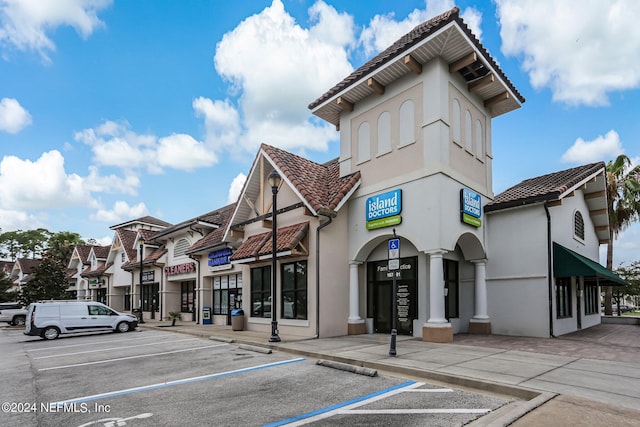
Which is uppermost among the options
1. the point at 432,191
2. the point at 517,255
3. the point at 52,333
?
the point at 432,191

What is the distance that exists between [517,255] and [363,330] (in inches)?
253

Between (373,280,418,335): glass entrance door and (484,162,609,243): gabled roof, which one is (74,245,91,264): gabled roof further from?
→ (484,162,609,243): gabled roof

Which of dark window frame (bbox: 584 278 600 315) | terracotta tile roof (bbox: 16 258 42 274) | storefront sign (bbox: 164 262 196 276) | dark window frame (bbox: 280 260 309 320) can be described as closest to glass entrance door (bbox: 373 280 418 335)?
dark window frame (bbox: 280 260 309 320)

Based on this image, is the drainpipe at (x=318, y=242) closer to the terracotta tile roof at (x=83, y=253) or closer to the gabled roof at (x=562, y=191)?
the gabled roof at (x=562, y=191)

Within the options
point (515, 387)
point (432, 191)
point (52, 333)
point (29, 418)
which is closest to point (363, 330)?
point (432, 191)

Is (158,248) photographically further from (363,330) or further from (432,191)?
(432,191)

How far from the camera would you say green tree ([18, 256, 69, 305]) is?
32500mm

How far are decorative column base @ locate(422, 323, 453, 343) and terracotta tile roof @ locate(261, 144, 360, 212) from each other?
527 cm

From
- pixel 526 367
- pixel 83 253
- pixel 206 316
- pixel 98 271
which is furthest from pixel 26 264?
pixel 526 367

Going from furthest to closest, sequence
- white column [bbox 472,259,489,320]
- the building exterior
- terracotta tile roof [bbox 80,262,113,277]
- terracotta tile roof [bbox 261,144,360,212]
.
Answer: terracotta tile roof [bbox 80,262,113,277] < white column [bbox 472,259,489,320] < terracotta tile roof [bbox 261,144,360,212] < the building exterior

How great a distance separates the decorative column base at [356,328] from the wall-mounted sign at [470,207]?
5389mm

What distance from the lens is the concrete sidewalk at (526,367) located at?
5.65 meters

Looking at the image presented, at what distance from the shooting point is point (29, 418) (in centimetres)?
619

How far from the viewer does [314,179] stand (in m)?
17.0
